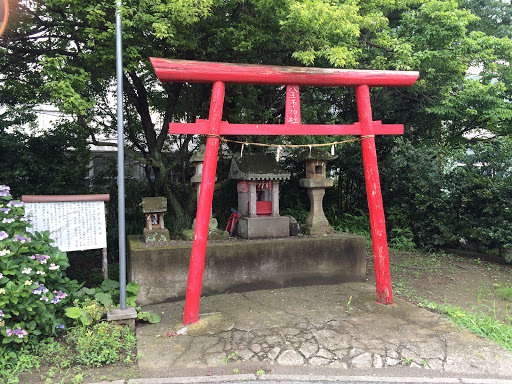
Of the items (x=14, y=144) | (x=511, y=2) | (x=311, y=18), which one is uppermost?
(x=511, y=2)

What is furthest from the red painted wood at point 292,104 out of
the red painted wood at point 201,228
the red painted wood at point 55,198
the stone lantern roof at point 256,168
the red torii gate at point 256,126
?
the red painted wood at point 55,198

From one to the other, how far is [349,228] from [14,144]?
807cm

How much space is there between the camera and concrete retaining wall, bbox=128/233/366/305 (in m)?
5.59

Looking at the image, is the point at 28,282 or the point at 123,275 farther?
the point at 123,275

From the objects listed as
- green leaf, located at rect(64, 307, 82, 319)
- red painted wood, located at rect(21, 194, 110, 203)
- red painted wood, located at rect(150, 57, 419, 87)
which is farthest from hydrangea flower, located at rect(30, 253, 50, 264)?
red painted wood, located at rect(150, 57, 419, 87)

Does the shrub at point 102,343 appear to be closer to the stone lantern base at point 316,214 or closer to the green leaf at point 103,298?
the green leaf at point 103,298

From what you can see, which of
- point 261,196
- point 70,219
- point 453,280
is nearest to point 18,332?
point 70,219

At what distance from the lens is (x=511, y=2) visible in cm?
1175

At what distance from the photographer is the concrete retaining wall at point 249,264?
5586 mm

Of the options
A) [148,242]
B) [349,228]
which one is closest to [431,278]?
[349,228]

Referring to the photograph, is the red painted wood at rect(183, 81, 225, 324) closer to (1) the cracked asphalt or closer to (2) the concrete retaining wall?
(1) the cracked asphalt

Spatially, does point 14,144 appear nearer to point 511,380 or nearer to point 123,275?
point 123,275

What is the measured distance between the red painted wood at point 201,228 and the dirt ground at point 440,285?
112 centimetres

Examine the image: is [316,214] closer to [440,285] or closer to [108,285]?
[440,285]
